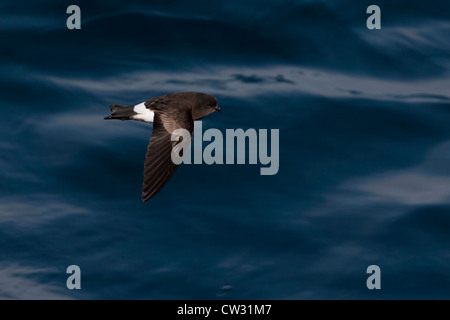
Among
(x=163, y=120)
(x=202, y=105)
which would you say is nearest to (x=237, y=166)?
(x=202, y=105)

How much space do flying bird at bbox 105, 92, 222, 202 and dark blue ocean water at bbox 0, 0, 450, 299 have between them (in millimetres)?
2082

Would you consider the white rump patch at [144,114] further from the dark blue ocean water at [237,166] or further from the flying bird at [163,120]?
the dark blue ocean water at [237,166]

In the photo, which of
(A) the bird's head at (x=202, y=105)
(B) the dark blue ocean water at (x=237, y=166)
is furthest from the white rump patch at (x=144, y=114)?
(B) the dark blue ocean water at (x=237, y=166)

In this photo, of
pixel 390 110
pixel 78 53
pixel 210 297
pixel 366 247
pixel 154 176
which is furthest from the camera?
pixel 78 53

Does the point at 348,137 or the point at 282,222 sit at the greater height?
the point at 348,137

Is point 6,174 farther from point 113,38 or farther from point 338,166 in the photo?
point 338,166

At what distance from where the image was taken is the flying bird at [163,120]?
6.64 metres

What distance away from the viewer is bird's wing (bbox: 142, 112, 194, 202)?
658cm

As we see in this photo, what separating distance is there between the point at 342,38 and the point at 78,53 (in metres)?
3.74

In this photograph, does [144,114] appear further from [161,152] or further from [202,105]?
[161,152]

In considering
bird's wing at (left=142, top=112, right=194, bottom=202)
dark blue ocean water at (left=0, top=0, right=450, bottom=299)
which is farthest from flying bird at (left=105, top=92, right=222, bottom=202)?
dark blue ocean water at (left=0, top=0, right=450, bottom=299)

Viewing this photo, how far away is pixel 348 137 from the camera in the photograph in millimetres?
10703

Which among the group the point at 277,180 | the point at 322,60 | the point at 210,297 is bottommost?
the point at 210,297

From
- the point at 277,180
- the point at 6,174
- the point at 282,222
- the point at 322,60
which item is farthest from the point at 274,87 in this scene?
the point at 6,174
